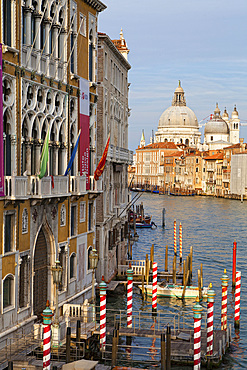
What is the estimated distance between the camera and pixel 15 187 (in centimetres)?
1330

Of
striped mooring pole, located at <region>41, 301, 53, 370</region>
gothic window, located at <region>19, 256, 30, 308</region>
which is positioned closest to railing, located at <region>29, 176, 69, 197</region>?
gothic window, located at <region>19, 256, 30, 308</region>

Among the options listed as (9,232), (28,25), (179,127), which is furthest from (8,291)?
(179,127)

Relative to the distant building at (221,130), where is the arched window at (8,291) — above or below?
below

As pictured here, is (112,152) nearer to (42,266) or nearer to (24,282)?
(42,266)

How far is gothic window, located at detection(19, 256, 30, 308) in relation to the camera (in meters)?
14.3

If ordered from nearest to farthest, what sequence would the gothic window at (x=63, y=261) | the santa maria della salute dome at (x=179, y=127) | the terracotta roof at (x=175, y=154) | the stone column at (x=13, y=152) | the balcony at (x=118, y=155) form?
the stone column at (x=13, y=152) → the gothic window at (x=63, y=261) → the balcony at (x=118, y=155) → the terracotta roof at (x=175, y=154) → the santa maria della salute dome at (x=179, y=127)

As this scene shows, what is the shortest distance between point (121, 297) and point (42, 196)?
8485 millimetres

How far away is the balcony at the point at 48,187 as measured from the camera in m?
14.3

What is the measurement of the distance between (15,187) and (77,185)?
4.14m

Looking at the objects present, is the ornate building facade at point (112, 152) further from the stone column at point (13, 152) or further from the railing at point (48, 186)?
the stone column at point (13, 152)

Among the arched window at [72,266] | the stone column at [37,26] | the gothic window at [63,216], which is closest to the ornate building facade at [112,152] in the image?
the gothic window at [63,216]

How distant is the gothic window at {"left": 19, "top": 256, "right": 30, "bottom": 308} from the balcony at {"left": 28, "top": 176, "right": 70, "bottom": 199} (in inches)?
57.6

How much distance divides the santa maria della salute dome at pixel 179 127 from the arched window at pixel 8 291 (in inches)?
5850

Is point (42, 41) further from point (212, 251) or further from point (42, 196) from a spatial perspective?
point (212, 251)
